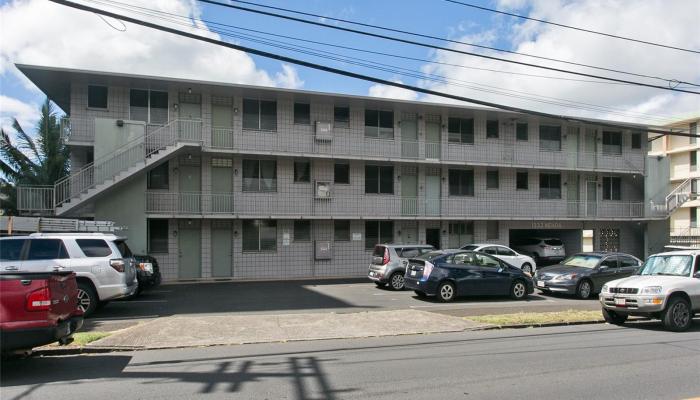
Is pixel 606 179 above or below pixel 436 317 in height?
above

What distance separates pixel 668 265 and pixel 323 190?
15.1 metres

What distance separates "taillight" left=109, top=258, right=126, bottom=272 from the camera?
39.9ft

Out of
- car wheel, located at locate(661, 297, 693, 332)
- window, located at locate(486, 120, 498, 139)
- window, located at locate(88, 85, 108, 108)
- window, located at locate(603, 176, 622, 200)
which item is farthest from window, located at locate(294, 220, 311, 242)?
Answer: window, located at locate(603, 176, 622, 200)

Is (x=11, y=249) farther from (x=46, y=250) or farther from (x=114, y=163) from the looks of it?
(x=114, y=163)

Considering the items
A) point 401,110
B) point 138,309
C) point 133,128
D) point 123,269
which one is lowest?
point 138,309

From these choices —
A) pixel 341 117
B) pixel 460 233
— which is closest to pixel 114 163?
pixel 341 117

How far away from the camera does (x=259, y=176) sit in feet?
76.4

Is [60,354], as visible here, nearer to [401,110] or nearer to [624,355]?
[624,355]

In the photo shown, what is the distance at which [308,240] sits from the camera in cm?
2394

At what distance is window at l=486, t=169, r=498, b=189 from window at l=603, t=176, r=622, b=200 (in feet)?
25.1

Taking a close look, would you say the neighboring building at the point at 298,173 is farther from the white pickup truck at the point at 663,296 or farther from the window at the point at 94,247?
the white pickup truck at the point at 663,296

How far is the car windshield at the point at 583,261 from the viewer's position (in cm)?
1727

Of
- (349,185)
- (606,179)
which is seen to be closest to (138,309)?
(349,185)

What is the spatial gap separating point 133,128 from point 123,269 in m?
9.60
